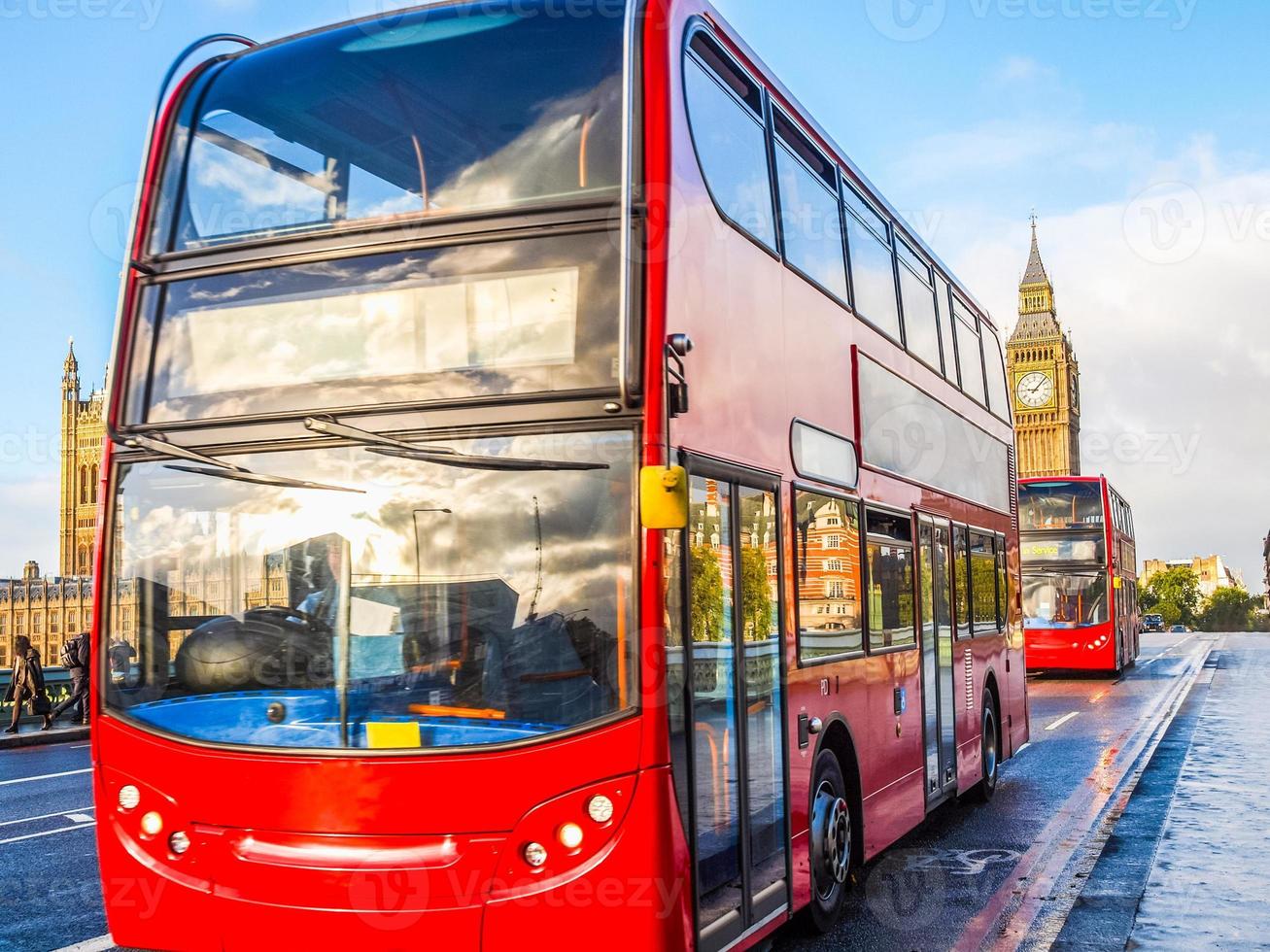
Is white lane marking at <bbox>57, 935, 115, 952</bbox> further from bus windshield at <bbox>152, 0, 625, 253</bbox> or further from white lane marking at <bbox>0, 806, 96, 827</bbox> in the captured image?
white lane marking at <bbox>0, 806, 96, 827</bbox>

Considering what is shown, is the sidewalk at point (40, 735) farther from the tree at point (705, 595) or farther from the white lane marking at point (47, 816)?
the tree at point (705, 595)

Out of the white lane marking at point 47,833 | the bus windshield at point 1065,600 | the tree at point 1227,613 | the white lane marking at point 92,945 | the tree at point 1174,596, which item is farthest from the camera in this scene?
the tree at point 1174,596

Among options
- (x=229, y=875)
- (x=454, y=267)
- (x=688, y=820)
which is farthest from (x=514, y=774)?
(x=454, y=267)

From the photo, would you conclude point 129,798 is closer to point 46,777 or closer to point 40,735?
point 46,777

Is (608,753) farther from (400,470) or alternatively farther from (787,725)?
(787,725)

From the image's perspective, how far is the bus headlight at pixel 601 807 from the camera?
431cm

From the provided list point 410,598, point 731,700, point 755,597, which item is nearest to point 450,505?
point 410,598

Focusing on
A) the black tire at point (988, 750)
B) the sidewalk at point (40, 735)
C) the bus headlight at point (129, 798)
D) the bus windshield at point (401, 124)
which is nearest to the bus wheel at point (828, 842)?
the bus headlight at point (129, 798)

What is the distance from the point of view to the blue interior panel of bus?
4375mm

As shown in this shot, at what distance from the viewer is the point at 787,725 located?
5.83 metres

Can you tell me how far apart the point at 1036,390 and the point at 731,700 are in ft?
475

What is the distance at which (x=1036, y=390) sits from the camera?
143125mm

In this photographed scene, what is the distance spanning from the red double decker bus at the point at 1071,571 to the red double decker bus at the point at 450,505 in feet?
68.5

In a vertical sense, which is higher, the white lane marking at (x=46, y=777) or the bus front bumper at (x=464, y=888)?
the bus front bumper at (x=464, y=888)
